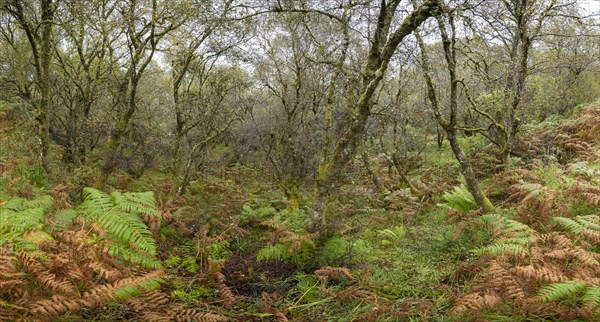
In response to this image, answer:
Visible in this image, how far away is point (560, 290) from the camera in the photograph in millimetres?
2672

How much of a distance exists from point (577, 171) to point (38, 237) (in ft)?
24.3

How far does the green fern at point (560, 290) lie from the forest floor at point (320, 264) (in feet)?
A: 0.04

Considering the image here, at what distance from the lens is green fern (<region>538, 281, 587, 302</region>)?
2.64m

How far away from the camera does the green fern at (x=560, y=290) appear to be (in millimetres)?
2645

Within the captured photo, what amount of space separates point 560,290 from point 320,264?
250cm

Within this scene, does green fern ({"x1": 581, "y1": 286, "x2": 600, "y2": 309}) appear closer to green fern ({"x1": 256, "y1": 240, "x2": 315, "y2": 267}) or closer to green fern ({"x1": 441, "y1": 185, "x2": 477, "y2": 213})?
green fern ({"x1": 256, "y1": 240, "x2": 315, "y2": 267})

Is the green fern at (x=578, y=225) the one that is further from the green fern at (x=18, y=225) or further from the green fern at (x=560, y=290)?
the green fern at (x=18, y=225)

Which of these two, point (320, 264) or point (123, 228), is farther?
point (320, 264)

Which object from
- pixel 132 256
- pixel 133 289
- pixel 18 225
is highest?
pixel 18 225

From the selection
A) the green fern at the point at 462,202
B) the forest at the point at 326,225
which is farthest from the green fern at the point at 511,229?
the green fern at the point at 462,202

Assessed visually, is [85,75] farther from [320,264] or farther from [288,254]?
[320,264]

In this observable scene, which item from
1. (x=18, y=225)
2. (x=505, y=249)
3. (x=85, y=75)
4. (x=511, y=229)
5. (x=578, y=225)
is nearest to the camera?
(x=18, y=225)

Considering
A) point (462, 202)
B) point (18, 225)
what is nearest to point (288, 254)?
point (18, 225)

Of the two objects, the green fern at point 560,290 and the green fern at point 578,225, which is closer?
the green fern at point 560,290
